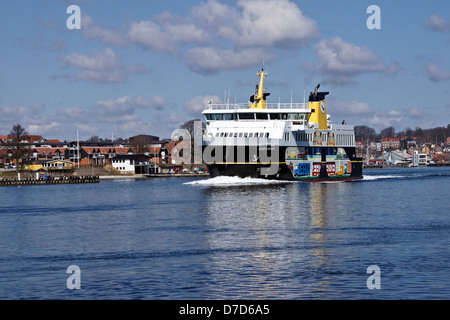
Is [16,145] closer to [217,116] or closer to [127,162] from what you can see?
[127,162]

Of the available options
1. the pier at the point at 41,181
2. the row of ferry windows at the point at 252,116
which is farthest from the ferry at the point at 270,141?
the pier at the point at 41,181

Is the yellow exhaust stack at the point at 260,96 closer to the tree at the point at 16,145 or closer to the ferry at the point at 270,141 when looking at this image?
the ferry at the point at 270,141

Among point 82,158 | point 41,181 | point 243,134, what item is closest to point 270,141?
point 243,134

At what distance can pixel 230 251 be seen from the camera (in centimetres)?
3031

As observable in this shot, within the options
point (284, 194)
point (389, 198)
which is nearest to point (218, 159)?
point (284, 194)

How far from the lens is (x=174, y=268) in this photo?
26.3 meters

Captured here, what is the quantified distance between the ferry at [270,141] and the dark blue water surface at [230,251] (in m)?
21.8

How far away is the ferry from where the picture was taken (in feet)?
250

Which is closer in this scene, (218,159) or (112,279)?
(112,279)

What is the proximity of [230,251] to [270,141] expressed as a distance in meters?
47.4

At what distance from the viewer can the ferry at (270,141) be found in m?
76.2

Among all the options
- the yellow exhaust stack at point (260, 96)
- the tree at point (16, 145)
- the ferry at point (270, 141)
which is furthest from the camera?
the tree at point (16, 145)
